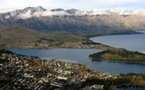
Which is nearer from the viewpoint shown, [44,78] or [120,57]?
[44,78]

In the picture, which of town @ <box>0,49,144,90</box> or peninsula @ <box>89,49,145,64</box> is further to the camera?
peninsula @ <box>89,49,145,64</box>

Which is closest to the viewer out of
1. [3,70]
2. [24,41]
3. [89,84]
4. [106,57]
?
[89,84]

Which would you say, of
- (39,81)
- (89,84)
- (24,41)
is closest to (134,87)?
(89,84)

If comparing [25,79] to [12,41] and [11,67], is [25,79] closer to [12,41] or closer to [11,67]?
[11,67]

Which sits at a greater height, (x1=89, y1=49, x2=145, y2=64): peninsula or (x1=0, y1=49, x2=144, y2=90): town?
(x1=0, y1=49, x2=144, y2=90): town

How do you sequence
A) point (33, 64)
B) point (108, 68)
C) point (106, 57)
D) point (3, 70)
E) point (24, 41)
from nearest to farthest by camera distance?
point (3, 70)
point (33, 64)
point (108, 68)
point (106, 57)
point (24, 41)

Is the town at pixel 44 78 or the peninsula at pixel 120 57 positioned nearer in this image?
the town at pixel 44 78

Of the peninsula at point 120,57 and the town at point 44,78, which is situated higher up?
the town at point 44,78

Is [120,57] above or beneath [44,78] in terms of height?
beneath

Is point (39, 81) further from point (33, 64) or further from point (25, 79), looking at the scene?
point (33, 64)

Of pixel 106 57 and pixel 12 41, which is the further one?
pixel 12 41
